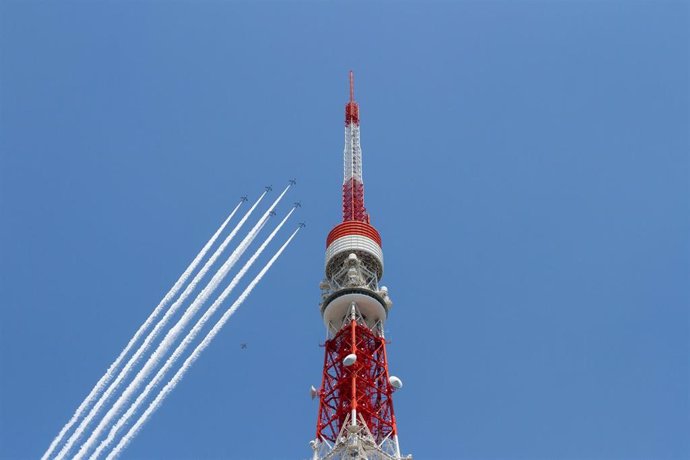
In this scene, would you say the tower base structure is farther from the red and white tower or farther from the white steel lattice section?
the white steel lattice section

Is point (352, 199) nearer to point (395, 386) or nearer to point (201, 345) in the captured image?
point (395, 386)

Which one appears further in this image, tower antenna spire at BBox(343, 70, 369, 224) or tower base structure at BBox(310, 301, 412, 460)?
tower antenna spire at BBox(343, 70, 369, 224)

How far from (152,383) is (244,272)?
15.6 meters

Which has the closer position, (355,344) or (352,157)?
(355,344)

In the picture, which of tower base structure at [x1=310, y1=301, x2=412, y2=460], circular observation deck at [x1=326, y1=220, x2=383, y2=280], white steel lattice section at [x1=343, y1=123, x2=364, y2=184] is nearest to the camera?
tower base structure at [x1=310, y1=301, x2=412, y2=460]

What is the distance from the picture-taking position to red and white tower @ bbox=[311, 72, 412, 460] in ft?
239

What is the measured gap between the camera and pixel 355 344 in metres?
80.6

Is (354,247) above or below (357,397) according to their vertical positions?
above

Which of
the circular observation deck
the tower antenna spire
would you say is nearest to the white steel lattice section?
the tower antenna spire

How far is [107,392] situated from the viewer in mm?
62031

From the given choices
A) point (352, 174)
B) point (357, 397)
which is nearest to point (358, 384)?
point (357, 397)

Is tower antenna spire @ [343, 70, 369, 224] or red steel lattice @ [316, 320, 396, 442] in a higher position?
tower antenna spire @ [343, 70, 369, 224]

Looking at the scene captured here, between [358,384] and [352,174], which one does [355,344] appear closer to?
[358,384]

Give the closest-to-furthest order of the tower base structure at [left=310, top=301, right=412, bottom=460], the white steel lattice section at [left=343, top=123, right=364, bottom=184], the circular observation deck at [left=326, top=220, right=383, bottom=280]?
the tower base structure at [left=310, top=301, right=412, bottom=460] → the circular observation deck at [left=326, top=220, right=383, bottom=280] → the white steel lattice section at [left=343, top=123, right=364, bottom=184]
